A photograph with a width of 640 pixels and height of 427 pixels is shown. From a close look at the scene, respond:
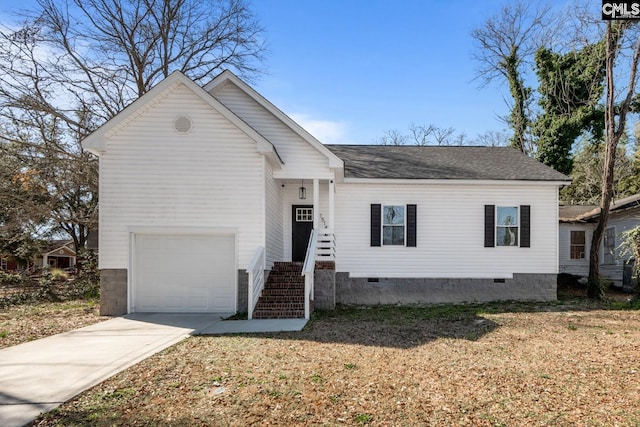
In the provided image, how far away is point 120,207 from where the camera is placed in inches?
431

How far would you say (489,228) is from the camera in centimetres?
1395

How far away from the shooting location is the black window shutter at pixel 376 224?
45.5 ft

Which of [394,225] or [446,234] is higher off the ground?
[394,225]

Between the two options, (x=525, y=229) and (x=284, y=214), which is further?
(x=284, y=214)

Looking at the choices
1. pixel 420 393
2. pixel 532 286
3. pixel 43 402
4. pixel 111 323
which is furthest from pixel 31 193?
pixel 532 286

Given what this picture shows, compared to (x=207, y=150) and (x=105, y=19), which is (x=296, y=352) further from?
(x=105, y=19)

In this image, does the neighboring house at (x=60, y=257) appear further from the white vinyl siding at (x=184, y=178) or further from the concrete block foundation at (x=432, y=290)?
the concrete block foundation at (x=432, y=290)

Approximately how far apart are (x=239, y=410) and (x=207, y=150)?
7780 millimetres

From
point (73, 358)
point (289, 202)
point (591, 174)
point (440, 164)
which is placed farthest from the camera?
point (591, 174)

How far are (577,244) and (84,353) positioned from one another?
1928 cm

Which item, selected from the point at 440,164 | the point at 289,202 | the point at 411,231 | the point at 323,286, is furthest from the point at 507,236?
the point at 289,202

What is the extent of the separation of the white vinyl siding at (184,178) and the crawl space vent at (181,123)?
0.11 m

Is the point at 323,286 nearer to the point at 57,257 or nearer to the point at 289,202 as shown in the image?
the point at 289,202

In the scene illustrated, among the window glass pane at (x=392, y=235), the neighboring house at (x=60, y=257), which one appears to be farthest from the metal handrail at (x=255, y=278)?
the neighboring house at (x=60, y=257)
